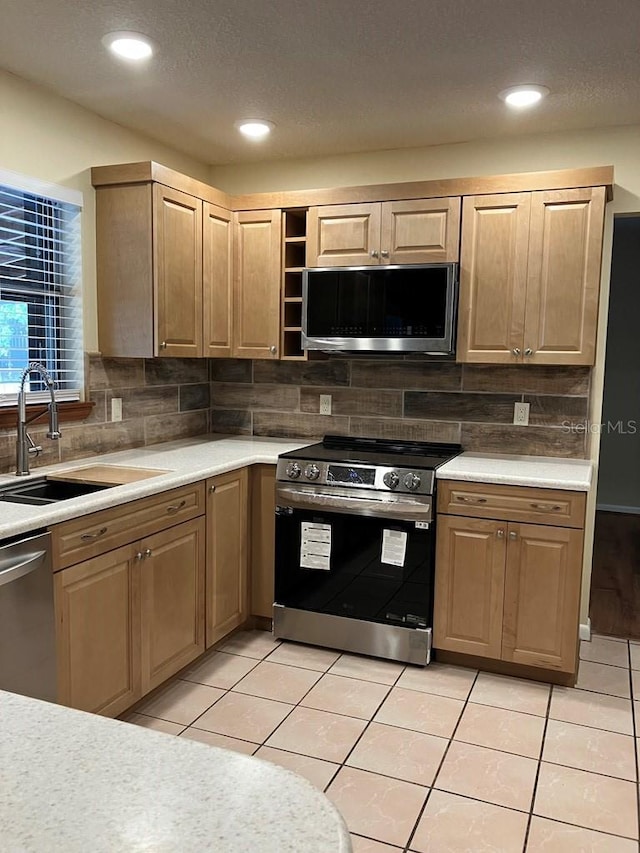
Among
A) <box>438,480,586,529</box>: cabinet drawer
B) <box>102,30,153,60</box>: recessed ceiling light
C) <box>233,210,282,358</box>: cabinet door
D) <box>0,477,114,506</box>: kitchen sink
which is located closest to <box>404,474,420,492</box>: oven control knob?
<box>438,480,586,529</box>: cabinet drawer

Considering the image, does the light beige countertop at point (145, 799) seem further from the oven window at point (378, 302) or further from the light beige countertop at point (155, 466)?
the oven window at point (378, 302)

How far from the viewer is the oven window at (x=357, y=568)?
314 cm

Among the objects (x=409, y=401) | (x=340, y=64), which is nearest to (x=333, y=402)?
(x=409, y=401)

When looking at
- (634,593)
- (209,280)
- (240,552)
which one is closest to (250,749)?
(240,552)

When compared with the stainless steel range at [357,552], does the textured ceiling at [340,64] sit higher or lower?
higher

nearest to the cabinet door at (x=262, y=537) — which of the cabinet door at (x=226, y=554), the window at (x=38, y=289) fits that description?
the cabinet door at (x=226, y=554)

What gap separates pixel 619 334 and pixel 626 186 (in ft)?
10.6

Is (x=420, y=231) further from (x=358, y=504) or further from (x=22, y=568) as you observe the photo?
(x=22, y=568)

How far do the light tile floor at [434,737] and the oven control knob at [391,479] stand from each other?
2.80 ft

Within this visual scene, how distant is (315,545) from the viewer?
3.29 m

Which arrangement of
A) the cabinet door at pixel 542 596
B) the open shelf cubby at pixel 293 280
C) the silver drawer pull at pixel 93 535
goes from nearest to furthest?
the silver drawer pull at pixel 93 535 < the cabinet door at pixel 542 596 < the open shelf cubby at pixel 293 280

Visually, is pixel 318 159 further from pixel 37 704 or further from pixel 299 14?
pixel 37 704

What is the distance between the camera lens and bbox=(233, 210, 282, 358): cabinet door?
3.73 m

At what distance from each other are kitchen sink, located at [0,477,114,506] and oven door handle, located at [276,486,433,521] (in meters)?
0.91
